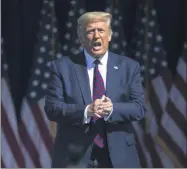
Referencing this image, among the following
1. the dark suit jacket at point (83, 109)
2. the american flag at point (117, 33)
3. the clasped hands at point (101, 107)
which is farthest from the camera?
the american flag at point (117, 33)

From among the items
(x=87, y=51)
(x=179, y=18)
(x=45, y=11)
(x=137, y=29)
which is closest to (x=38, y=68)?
(x=45, y=11)

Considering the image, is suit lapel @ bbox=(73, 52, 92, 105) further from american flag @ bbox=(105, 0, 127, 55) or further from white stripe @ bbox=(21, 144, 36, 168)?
white stripe @ bbox=(21, 144, 36, 168)

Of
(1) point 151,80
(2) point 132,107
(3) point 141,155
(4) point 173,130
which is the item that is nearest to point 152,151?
(3) point 141,155

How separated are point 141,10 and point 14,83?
47.8 inches

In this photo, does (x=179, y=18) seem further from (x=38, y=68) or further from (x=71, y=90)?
(x=71, y=90)

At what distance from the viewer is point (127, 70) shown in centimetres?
311

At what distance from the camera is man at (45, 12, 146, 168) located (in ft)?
9.87

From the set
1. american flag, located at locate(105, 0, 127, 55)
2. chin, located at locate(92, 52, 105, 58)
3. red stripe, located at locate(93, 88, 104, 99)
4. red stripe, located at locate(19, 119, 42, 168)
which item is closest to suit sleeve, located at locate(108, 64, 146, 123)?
red stripe, located at locate(93, 88, 104, 99)

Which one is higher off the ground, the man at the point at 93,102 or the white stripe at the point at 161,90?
the man at the point at 93,102

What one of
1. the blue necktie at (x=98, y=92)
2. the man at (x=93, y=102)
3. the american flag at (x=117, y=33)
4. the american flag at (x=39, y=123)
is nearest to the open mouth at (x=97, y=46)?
the man at (x=93, y=102)

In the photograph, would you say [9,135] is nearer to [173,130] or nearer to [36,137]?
[36,137]

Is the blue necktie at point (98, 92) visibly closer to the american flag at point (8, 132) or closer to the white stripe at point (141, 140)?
the white stripe at point (141, 140)

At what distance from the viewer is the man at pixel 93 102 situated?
3.01 metres

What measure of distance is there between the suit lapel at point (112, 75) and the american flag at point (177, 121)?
5.13 ft
